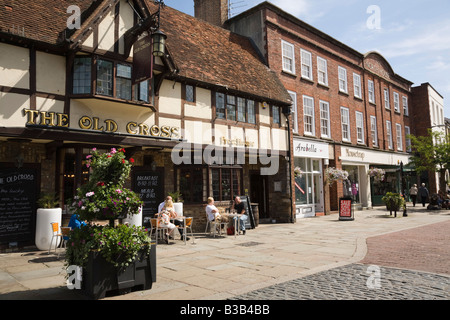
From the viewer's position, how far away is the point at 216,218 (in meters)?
12.1

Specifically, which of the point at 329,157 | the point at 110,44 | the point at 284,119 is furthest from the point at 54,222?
the point at 329,157

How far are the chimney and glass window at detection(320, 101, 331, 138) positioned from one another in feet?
26.7

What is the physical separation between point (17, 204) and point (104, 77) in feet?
14.7

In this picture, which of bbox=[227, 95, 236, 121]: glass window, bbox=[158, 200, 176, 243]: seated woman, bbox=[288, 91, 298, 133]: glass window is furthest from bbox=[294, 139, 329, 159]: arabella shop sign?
bbox=[158, 200, 176, 243]: seated woman

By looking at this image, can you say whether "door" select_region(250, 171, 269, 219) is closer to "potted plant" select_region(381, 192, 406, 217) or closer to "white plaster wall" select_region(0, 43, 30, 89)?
"potted plant" select_region(381, 192, 406, 217)

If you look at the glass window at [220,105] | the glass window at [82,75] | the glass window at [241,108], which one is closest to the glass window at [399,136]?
the glass window at [241,108]

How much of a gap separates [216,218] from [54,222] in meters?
5.20

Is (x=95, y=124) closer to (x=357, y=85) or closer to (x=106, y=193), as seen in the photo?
(x=106, y=193)

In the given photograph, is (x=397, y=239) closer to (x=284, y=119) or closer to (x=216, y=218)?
(x=216, y=218)

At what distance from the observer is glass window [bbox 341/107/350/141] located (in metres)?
22.5

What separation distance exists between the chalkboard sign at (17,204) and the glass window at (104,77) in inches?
124

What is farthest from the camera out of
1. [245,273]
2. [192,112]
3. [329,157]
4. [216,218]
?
[329,157]

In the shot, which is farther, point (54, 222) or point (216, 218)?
point (216, 218)

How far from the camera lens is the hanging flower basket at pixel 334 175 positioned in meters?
19.0
